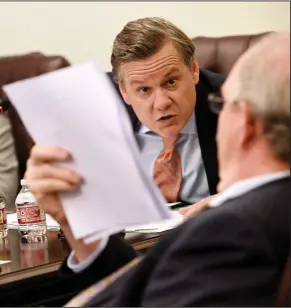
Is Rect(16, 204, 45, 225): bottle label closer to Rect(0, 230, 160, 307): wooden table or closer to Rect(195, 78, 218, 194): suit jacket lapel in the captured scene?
Rect(0, 230, 160, 307): wooden table

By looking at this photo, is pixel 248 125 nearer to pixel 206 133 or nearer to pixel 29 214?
pixel 29 214

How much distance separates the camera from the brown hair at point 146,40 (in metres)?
2.63

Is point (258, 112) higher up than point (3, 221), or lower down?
higher up

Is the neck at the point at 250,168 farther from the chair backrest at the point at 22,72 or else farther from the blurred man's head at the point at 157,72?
the chair backrest at the point at 22,72

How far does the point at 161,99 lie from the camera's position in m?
2.61

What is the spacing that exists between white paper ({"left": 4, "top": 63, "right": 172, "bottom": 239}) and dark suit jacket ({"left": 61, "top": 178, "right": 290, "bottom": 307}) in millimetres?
93

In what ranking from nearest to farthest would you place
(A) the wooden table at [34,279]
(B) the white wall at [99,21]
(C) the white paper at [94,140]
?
(C) the white paper at [94,140] < (A) the wooden table at [34,279] < (B) the white wall at [99,21]

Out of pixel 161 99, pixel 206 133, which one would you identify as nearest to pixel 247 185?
pixel 161 99

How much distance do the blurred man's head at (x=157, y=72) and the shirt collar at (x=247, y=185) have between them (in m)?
1.42

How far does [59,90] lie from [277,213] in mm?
437

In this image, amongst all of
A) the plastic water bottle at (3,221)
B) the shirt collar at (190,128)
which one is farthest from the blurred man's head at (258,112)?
the shirt collar at (190,128)

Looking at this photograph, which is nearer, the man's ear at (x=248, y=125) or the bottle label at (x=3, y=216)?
the man's ear at (x=248, y=125)

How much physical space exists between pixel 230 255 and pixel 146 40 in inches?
64.5

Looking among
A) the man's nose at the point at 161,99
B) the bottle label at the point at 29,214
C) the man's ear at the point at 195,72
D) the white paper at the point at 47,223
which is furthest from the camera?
the man's ear at the point at 195,72
